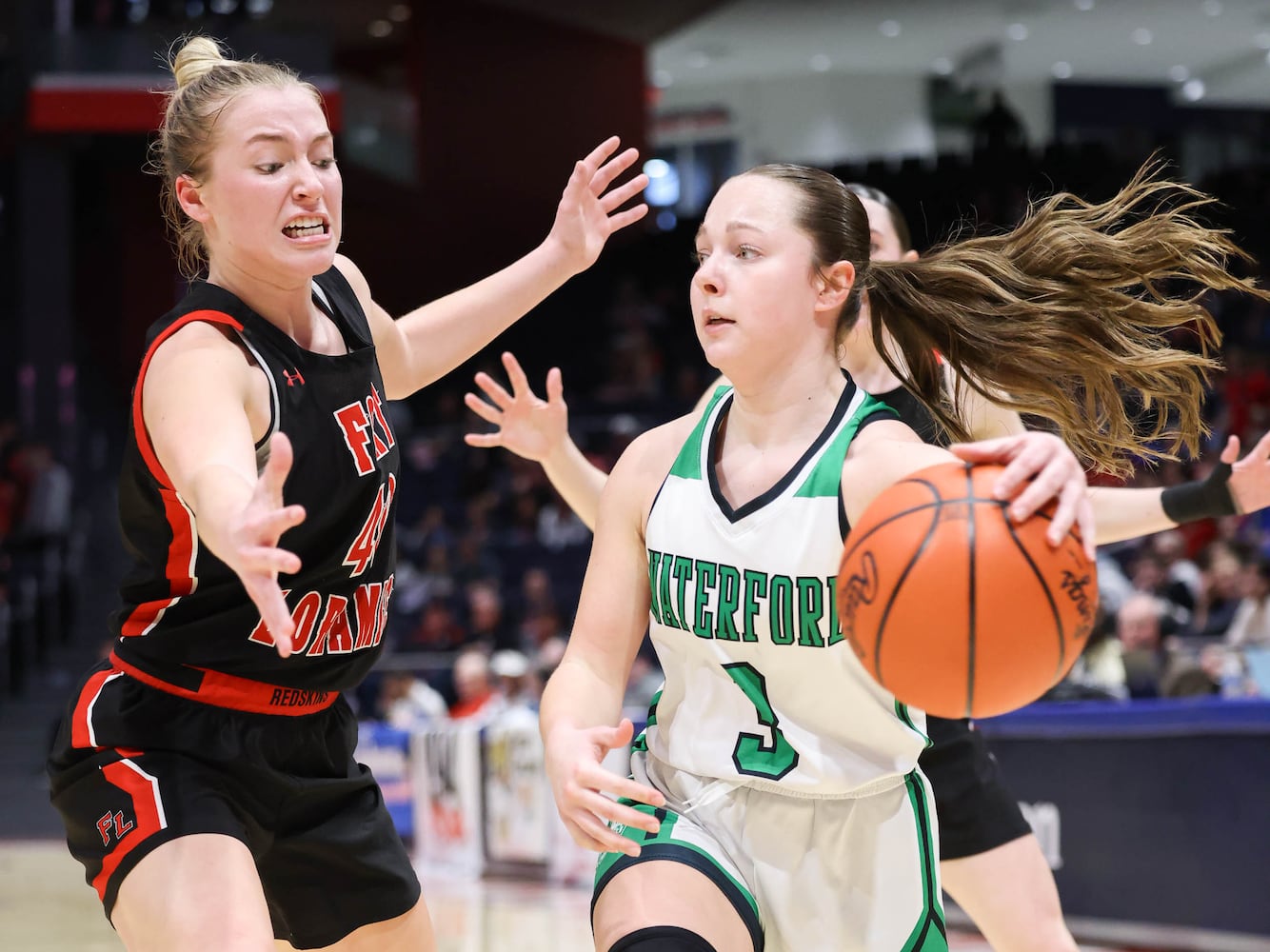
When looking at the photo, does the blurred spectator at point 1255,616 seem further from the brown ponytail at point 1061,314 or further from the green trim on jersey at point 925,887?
the green trim on jersey at point 925,887

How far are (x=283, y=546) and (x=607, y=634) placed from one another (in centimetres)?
58

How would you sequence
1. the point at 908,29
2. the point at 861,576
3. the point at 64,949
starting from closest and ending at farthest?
the point at 861,576 < the point at 64,949 < the point at 908,29

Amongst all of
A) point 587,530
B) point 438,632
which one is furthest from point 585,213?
point 587,530

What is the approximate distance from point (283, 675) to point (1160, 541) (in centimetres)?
781

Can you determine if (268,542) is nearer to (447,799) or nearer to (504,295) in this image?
(504,295)

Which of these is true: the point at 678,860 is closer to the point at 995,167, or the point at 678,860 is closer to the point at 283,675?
the point at 283,675

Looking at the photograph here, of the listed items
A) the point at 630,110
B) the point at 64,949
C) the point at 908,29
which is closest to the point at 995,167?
the point at 908,29

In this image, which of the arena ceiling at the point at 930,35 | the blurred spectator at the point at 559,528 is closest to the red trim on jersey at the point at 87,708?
the blurred spectator at the point at 559,528

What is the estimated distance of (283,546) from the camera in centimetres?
261

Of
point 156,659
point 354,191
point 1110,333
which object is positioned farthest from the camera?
point 354,191

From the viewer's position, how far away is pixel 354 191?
1777 centimetres

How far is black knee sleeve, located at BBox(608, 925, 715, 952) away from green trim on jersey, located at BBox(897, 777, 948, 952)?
0.41m

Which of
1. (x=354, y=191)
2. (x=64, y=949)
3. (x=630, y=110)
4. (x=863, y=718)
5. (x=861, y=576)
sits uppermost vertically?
(x=630, y=110)
